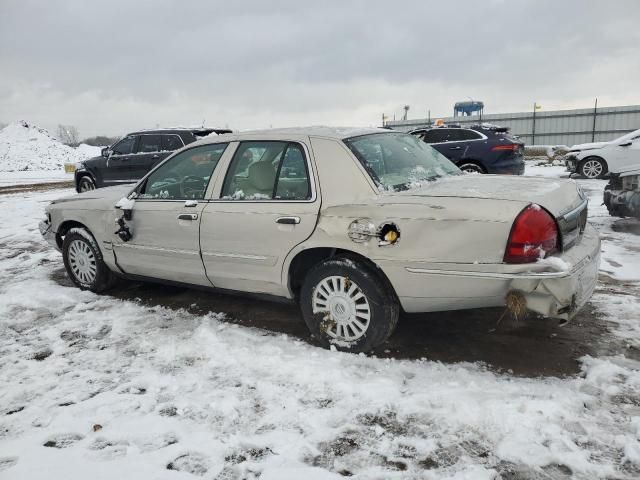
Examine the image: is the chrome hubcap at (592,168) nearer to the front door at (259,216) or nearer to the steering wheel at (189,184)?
the front door at (259,216)

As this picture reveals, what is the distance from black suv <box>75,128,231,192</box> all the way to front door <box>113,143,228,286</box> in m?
6.35

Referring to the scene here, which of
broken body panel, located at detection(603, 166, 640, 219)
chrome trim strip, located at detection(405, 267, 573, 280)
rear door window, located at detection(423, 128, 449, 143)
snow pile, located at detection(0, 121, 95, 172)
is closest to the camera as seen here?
chrome trim strip, located at detection(405, 267, 573, 280)

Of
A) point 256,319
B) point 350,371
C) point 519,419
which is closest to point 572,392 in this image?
point 519,419

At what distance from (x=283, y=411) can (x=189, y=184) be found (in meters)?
2.25

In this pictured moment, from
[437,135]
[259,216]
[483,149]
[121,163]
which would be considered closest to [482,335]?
Result: [259,216]

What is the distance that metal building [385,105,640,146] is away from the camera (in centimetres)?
2330

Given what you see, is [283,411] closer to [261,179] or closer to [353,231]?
[353,231]

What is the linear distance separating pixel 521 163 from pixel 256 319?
8.47m

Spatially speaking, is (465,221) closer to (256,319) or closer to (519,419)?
(519,419)

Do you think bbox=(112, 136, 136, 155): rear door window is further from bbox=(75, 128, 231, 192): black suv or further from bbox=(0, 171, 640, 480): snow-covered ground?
bbox=(0, 171, 640, 480): snow-covered ground

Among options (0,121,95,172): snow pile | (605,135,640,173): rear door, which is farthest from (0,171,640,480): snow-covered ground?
(0,121,95,172): snow pile

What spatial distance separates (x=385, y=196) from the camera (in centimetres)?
328

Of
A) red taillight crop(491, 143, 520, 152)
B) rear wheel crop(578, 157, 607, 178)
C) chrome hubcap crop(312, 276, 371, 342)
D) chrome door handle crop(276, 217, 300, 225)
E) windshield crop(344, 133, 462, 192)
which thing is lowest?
chrome hubcap crop(312, 276, 371, 342)

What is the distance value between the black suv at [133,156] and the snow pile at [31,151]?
27.8 metres
